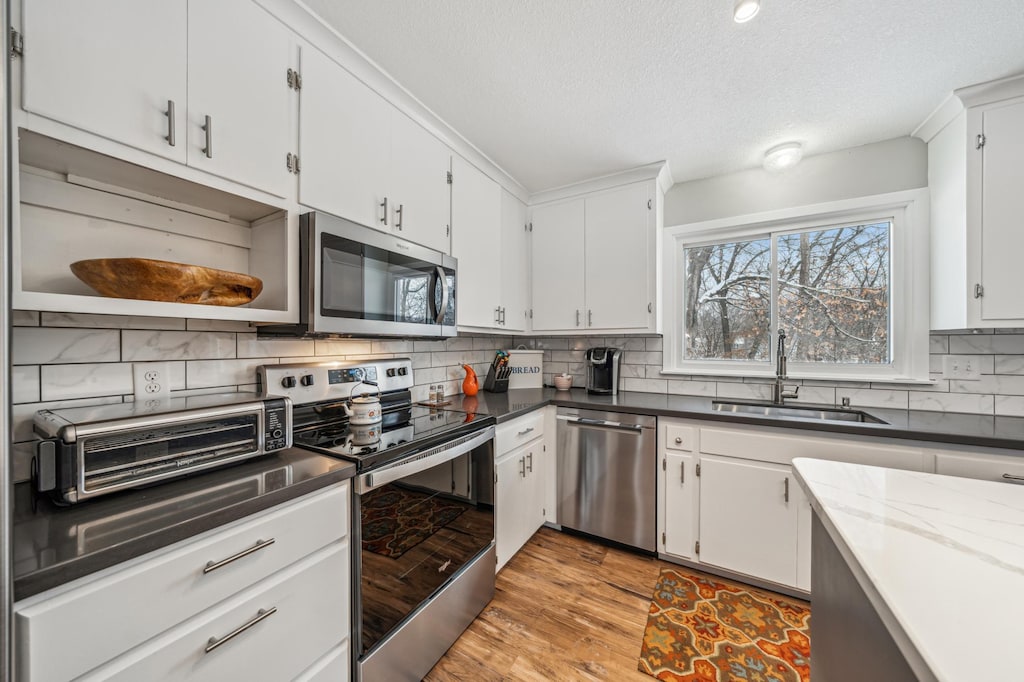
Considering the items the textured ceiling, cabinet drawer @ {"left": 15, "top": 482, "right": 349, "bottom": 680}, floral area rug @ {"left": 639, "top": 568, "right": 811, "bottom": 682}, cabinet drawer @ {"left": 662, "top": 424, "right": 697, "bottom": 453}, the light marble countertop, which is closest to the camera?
the light marble countertop

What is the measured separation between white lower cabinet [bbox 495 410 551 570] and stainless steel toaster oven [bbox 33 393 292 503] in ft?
3.44

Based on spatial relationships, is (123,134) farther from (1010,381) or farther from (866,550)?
(1010,381)

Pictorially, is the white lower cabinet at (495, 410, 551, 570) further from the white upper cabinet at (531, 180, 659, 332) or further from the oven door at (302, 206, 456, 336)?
the white upper cabinet at (531, 180, 659, 332)

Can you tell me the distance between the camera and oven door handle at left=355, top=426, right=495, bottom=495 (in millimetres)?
1188

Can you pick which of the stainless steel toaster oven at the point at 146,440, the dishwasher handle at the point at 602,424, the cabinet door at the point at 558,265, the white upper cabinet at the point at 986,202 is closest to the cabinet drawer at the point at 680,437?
the dishwasher handle at the point at 602,424

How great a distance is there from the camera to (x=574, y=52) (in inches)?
59.9

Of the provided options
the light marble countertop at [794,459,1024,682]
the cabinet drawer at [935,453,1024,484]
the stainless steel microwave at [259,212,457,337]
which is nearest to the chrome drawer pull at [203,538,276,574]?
the stainless steel microwave at [259,212,457,337]

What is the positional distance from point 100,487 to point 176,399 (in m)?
0.41

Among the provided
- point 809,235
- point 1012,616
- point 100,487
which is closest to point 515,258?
point 809,235

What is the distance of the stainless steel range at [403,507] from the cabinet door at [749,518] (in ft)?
3.89

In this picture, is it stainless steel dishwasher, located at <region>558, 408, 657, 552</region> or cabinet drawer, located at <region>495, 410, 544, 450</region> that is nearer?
cabinet drawer, located at <region>495, 410, 544, 450</region>

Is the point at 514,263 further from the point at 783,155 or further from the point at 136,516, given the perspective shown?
the point at 136,516

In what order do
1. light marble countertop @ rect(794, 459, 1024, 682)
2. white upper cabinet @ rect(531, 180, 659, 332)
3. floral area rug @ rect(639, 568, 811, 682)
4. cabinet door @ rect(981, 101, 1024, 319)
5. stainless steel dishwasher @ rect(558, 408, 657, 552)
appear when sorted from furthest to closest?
1. white upper cabinet @ rect(531, 180, 659, 332)
2. stainless steel dishwasher @ rect(558, 408, 657, 552)
3. cabinet door @ rect(981, 101, 1024, 319)
4. floral area rug @ rect(639, 568, 811, 682)
5. light marble countertop @ rect(794, 459, 1024, 682)

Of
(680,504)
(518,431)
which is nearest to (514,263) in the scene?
(518,431)
